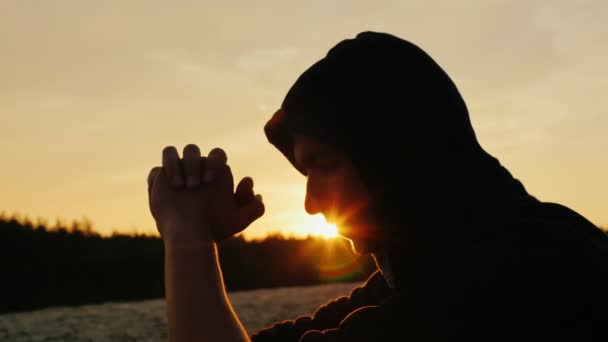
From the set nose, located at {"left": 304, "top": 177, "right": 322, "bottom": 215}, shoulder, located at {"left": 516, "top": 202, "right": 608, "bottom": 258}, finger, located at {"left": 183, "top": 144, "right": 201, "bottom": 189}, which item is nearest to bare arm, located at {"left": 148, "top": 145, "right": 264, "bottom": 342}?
finger, located at {"left": 183, "top": 144, "right": 201, "bottom": 189}

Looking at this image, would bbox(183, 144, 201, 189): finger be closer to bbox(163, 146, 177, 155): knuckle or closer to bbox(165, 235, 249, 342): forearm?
bbox(163, 146, 177, 155): knuckle

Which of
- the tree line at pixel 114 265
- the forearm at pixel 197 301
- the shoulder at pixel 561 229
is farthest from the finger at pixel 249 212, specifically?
the tree line at pixel 114 265

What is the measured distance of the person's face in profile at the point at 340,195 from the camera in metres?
2.06

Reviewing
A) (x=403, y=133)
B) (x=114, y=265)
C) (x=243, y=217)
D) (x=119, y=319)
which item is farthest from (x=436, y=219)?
(x=114, y=265)

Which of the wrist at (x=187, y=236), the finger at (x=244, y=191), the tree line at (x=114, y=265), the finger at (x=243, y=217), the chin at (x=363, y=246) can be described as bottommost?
the chin at (x=363, y=246)

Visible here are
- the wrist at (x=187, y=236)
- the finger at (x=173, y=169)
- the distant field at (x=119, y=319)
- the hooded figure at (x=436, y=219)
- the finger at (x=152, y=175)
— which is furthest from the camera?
the distant field at (x=119, y=319)

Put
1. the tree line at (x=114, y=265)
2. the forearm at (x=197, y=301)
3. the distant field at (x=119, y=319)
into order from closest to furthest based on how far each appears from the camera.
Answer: the forearm at (x=197, y=301), the distant field at (x=119, y=319), the tree line at (x=114, y=265)

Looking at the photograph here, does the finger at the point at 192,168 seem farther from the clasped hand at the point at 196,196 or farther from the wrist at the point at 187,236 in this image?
the wrist at the point at 187,236

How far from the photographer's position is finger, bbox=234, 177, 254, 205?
2230mm

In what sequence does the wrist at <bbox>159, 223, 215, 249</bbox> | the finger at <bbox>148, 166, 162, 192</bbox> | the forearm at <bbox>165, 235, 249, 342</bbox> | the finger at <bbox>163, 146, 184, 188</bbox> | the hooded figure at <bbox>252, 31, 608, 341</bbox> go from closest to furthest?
1. the hooded figure at <bbox>252, 31, 608, 341</bbox>
2. the forearm at <bbox>165, 235, 249, 342</bbox>
3. the wrist at <bbox>159, 223, 215, 249</bbox>
4. the finger at <bbox>163, 146, 184, 188</bbox>
5. the finger at <bbox>148, 166, 162, 192</bbox>

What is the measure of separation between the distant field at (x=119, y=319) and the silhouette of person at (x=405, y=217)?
391 centimetres

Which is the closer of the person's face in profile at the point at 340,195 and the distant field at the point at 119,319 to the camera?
the person's face in profile at the point at 340,195

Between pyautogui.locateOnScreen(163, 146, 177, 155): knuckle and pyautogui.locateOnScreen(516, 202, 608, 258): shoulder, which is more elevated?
pyautogui.locateOnScreen(163, 146, 177, 155): knuckle

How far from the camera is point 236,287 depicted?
1056 cm
